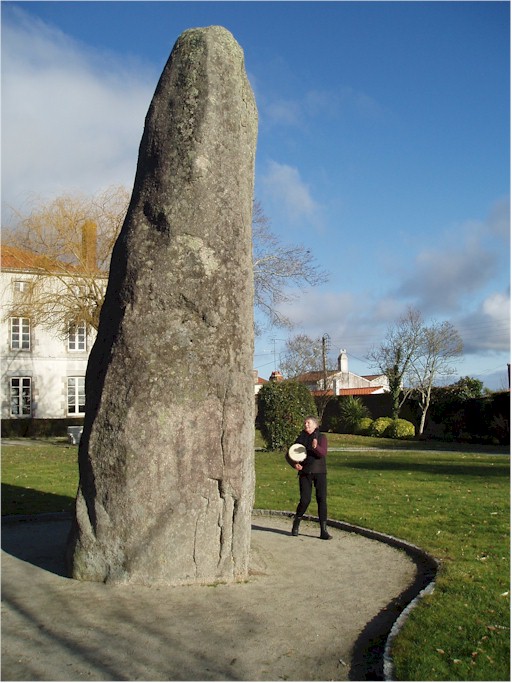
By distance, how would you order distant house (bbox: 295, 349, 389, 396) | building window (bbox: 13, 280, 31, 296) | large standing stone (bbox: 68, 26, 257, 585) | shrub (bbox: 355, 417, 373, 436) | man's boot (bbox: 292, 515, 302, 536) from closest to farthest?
large standing stone (bbox: 68, 26, 257, 585) < man's boot (bbox: 292, 515, 302, 536) < building window (bbox: 13, 280, 31, 296) < shrub (bbox: 355, 417, 373, 436) < distant house (bbox: 295, 349, 389, 396)

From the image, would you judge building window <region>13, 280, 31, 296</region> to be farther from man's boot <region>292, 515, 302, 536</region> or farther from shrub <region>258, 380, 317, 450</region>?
man's boot <region>292, 515, 302, 536</region>

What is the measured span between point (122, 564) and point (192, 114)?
4.99 meters

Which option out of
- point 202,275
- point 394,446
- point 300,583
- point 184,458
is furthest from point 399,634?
point 394,446

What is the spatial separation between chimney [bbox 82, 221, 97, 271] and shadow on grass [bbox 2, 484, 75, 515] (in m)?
15.9

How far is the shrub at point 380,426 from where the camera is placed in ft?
117

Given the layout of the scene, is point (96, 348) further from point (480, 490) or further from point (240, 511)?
point (480, 490)

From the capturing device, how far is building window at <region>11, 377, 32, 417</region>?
137ft

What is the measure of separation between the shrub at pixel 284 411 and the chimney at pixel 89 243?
9.94 metres

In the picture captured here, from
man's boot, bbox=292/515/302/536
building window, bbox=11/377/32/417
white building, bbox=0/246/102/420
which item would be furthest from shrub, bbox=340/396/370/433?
man's boot, bbox=292/515/302/536

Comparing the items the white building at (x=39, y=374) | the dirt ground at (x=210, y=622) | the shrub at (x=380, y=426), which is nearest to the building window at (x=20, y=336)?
the white building at (x=39, y=374)

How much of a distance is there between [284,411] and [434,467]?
658cm

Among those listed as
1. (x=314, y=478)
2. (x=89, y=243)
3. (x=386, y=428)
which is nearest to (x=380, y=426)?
(x=386, y=428)

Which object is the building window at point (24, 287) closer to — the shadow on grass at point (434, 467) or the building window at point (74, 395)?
the building window at point (74, 395)

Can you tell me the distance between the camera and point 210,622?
19.0 ft
